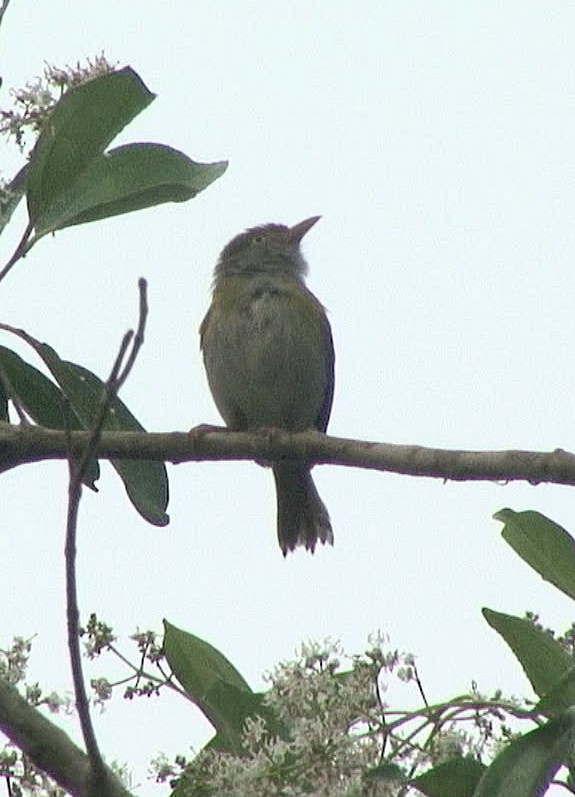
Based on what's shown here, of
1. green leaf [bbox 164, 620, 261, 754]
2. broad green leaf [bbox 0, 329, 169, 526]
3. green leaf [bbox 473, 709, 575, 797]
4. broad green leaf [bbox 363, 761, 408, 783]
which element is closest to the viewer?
broad green leaf [bbox 363, 761, 408, 783]

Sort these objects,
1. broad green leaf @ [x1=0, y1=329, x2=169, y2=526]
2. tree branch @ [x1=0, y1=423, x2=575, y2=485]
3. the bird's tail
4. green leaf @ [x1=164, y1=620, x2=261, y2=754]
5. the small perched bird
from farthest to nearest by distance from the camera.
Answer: the bird's tail, the small perched bird, broad green leaf @ [x1=0, y1=329, x2=169, y2=526], tree branch @ [x1=0, y1=423, x2=575, y2=485], green leaf @ [x1=164, y1=620, x2=261, y2=754]

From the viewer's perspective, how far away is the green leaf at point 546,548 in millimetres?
3266

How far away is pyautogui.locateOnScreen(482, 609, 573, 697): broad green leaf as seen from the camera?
312 centimetres

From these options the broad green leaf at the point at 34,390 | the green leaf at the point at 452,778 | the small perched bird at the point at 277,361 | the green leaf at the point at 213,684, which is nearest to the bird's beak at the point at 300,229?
the small perched bird at the point at 277,361

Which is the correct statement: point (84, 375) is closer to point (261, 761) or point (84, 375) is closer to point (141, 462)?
point (141, 462)

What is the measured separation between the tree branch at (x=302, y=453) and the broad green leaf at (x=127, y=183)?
60cm

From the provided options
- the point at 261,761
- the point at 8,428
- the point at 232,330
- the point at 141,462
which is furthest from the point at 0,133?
the point at 232,330

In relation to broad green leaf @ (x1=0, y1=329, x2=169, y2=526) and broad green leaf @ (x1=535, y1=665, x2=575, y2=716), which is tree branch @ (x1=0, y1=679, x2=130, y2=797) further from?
broad green leaf @ (x1=0, y1=329, x2=169, y2=526)

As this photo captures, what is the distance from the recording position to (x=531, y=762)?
104 inches

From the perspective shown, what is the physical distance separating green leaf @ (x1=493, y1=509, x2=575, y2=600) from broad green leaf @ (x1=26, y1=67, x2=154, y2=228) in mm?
1483

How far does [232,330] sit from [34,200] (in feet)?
9.06

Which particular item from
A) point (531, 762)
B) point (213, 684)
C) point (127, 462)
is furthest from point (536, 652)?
point (127, 462)

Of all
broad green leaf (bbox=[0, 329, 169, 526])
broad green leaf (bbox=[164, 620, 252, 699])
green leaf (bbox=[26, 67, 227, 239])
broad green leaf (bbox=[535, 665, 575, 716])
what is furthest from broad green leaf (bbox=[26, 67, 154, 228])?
broad green leaf (bbox=[535, 665, 575, 716])

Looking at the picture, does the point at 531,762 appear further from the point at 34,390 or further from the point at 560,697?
the point at 34,390
